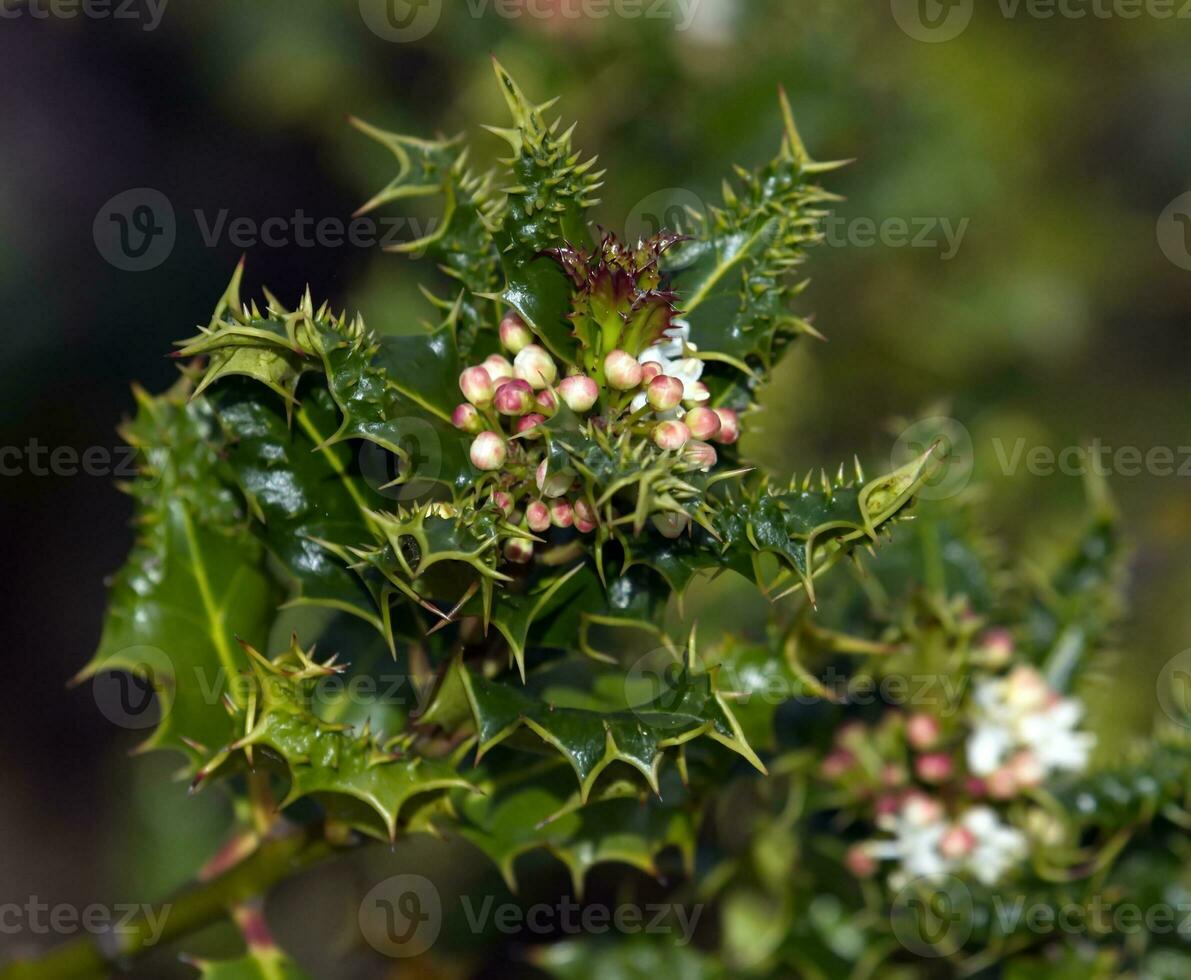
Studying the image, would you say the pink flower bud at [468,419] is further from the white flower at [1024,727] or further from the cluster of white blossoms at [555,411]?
the white flower at [1024,727]

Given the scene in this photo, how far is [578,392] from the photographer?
59.6 inches

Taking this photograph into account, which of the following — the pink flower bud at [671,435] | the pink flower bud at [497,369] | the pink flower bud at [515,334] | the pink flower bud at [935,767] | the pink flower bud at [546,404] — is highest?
the pink flower bud at [515,334]

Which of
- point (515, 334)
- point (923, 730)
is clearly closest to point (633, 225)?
point (923, 730)

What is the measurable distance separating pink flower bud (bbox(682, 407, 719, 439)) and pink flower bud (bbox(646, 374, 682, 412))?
0.04 meters

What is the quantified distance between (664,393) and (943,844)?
1.25 m

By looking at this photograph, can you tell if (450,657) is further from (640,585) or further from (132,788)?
(132,788)

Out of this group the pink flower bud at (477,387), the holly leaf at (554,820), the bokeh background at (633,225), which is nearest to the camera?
the pink flower bud at (477,387)

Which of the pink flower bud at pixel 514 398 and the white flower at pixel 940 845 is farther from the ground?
the pink flower bud at pixel 514 398

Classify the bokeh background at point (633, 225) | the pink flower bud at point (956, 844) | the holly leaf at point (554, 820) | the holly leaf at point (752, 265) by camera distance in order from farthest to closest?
the bokeh background at point (633, 225) → the pink flower bud at point (956, 844) → the holly leaf at point (554, 820) → the holly leaf at point (752, 265)

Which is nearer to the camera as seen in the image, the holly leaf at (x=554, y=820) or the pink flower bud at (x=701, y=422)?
the pink flower bud at (x=701, y=422)

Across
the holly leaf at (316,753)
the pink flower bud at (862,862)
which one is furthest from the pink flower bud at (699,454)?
the pink flower bud at (862,862)

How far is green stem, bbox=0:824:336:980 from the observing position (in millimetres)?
1937

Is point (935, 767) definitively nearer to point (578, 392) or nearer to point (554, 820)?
point (554, 820)

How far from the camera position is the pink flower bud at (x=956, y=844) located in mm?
2270
